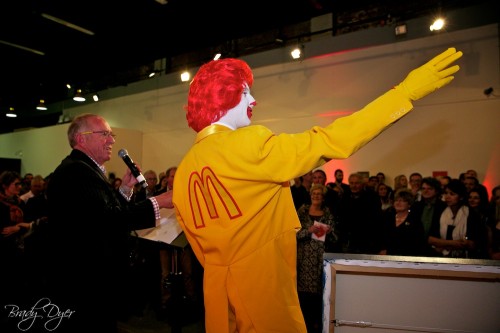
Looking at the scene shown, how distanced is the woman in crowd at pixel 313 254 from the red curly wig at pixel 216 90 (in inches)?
104

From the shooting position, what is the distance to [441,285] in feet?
4.84

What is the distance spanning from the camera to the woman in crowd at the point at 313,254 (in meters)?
3.77

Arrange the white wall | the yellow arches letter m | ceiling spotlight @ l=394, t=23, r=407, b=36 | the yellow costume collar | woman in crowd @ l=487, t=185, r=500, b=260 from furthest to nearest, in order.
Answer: ceiling spotlight @ l=394, t=23, r=407, b=36 → the white wall → woman in crowd @ l=487, t=185, r=500, b=260 → the yellow costume collar → the yellow arches letter m

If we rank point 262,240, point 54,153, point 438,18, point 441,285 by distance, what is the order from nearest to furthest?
point 262,240 → point 441,285 → point 438,18 → point 54,153

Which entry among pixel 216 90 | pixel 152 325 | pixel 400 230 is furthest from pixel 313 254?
pixel 216 90

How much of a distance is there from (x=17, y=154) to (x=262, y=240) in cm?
1465

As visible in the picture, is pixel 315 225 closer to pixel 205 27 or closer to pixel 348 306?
pixel 348 306

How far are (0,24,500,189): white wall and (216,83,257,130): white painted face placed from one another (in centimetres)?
619

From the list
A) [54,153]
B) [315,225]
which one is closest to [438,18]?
[315,225]

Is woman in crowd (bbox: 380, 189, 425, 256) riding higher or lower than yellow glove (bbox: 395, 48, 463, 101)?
lower

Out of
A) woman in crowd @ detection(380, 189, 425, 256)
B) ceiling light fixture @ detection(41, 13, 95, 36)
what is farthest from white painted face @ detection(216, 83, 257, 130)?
ceiling light fixture @ detection(41, 13, 95, 36)

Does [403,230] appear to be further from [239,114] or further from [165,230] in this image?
[239,114]

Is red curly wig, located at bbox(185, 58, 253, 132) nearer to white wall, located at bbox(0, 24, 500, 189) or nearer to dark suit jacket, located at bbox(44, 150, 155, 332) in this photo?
dark suit jacket, located at bbox(44, 150, 155, 332)

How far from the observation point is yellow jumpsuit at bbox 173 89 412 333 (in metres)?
1.16
